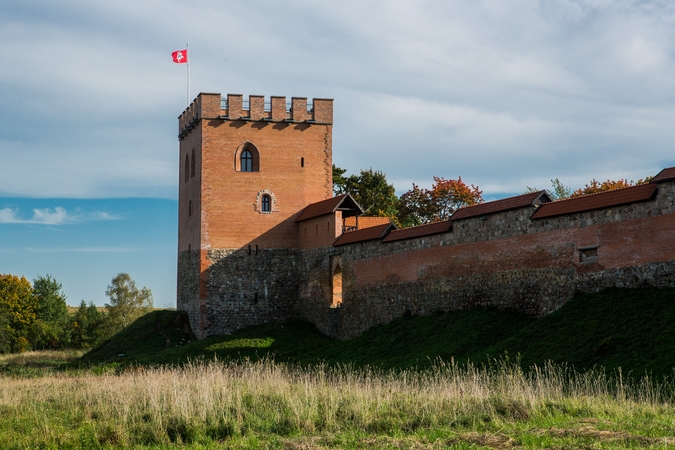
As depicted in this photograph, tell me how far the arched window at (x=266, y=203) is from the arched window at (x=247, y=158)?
1170 millimetres

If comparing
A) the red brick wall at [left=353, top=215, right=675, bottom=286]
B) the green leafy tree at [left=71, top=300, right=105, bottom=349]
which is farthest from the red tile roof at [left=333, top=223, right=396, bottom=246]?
the green leafy tree at [left=71, top=300, right=105, bottom=349]

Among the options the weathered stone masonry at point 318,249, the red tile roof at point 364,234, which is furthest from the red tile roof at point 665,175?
the red tile roof at point 364,234

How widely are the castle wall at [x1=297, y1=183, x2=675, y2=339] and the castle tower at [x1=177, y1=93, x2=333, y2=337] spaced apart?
3.72m

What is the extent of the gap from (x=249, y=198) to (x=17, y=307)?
2695 cm

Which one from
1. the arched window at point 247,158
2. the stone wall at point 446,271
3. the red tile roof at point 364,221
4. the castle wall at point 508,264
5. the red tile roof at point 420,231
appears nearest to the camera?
the castle wall at point 508,264

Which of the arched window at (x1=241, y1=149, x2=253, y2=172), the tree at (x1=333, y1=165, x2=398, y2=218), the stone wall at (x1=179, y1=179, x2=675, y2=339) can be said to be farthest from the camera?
the tree at (x1=333, y1=165, x2=398, y2=218)

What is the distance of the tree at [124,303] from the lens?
52.1 metres

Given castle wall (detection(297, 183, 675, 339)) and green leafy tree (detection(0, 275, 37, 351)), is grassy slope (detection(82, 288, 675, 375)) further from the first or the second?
green leafy tree (detection(0, 275, 37, 351))

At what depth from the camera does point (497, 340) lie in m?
19.6

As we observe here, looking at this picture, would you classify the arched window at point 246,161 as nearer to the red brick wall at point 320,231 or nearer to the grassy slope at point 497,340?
the red brick wall at point 320,231

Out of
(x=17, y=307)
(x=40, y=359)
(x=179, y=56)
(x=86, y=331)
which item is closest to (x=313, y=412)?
(x=179, y=56)

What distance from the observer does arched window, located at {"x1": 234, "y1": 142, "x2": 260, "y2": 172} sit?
110ft

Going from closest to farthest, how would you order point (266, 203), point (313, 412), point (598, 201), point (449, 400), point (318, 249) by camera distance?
point (313, 412) < point (449, 400) < point (598, 201) < point (318, 249) < point (266, 203)

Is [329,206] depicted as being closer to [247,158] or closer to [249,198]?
[249,198]
